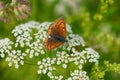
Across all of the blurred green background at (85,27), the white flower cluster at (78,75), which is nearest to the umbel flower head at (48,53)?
the white flower cluster at (78,75)

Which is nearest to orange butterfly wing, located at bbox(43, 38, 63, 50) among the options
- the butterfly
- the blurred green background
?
the butterfly

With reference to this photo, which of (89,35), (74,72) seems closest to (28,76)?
(89,35)

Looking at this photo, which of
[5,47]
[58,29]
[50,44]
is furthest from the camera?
[5,47]

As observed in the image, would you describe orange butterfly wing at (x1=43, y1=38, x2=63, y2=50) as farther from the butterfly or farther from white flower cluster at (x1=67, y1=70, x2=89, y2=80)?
white flower cluster at (x1=67, y1=70, x2=89, y2=80)

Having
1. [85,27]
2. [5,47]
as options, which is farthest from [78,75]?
[85,27]

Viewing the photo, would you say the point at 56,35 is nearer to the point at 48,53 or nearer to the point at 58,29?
the point at 58,29

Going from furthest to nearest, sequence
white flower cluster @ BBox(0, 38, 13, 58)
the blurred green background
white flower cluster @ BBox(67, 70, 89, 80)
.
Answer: the blurred green background → white flower cluster @ BBox(0, 38, 13, 58) → white flower cluster @ BBox(67, 70, 89, 80)
